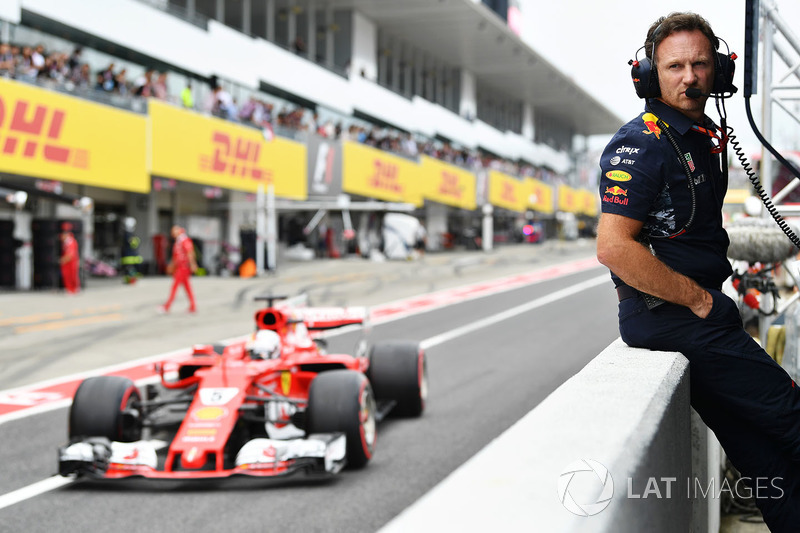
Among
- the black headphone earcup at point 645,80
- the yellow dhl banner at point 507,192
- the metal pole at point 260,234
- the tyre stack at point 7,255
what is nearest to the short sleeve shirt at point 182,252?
the tyre stack at point 7,255

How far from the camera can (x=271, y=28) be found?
109 feet

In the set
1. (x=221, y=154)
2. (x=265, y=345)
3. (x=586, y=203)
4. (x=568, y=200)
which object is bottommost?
(x=265, y=345)

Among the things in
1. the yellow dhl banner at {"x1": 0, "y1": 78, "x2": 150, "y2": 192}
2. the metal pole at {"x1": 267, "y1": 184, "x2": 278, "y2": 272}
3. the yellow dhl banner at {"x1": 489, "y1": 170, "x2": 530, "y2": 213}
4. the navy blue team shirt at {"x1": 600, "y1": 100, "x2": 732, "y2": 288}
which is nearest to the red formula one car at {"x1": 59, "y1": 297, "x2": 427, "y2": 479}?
the navy blue team shirt at {"x1": 600, "y1": 100, "x2": 732, "y2": 288}

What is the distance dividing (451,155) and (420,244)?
8.82 metres

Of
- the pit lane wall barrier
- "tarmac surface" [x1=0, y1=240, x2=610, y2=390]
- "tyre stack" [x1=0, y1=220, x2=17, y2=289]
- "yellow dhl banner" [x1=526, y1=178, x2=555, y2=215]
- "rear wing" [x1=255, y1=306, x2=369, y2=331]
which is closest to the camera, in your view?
the pit lane wall barrier

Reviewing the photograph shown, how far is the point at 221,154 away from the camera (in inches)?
934

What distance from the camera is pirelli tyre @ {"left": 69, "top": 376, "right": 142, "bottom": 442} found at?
564 cm

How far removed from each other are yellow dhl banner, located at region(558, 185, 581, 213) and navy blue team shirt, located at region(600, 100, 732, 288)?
5777cm

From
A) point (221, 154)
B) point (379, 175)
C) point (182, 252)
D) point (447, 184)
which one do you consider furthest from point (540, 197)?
point (182, 252)

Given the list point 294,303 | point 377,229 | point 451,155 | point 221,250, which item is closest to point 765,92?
point 294,303

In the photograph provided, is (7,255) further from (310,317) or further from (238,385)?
(238,385)

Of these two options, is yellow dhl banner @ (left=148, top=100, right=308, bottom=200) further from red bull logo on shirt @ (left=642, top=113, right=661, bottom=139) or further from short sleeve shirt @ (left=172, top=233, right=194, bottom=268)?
red bull logo on shirt @ (left=642, top=113, right=661, bottom=139)

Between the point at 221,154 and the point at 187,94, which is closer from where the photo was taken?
the point at 187,94

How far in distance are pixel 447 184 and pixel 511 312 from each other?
2423 cm
